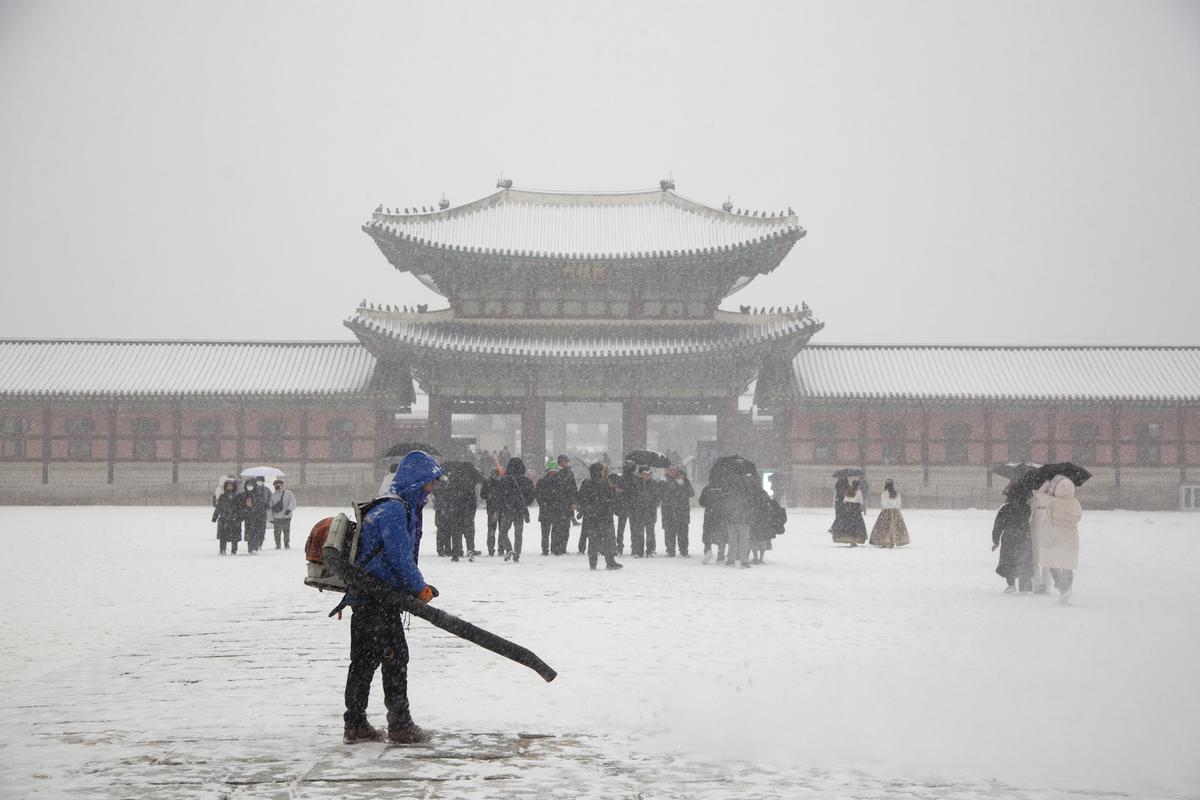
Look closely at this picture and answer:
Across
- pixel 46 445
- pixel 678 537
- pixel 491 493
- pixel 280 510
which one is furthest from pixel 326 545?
pixel 46 445

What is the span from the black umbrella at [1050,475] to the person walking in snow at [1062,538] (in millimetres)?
76

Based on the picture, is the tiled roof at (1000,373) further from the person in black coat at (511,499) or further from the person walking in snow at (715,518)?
the person in black coat at (511,499)

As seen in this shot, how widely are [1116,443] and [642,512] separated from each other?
2164cm

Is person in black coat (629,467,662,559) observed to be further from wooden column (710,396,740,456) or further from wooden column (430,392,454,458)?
wooden column (430,392,454,458)

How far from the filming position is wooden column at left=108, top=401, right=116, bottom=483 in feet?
107

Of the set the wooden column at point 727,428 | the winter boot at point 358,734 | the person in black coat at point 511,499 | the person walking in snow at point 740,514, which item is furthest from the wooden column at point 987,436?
the winter boot at point 358,734

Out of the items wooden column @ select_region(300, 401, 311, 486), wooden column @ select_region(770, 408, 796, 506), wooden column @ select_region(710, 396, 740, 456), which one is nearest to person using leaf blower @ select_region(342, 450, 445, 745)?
wooden column @ select_region(710, 396, 740, 456)

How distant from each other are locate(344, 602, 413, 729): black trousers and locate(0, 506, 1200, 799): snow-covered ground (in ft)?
0.69

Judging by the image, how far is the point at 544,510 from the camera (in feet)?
55.6

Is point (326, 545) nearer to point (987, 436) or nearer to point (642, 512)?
point (642, 512)

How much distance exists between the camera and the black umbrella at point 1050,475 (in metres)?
11.5

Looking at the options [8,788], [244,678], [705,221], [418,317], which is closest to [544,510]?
[244,678]

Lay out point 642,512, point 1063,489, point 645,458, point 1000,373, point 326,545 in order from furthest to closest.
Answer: point 1000,373, point 645,458, point 642,512, point 1063,489, point 326,545

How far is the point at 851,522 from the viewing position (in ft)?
63.6
